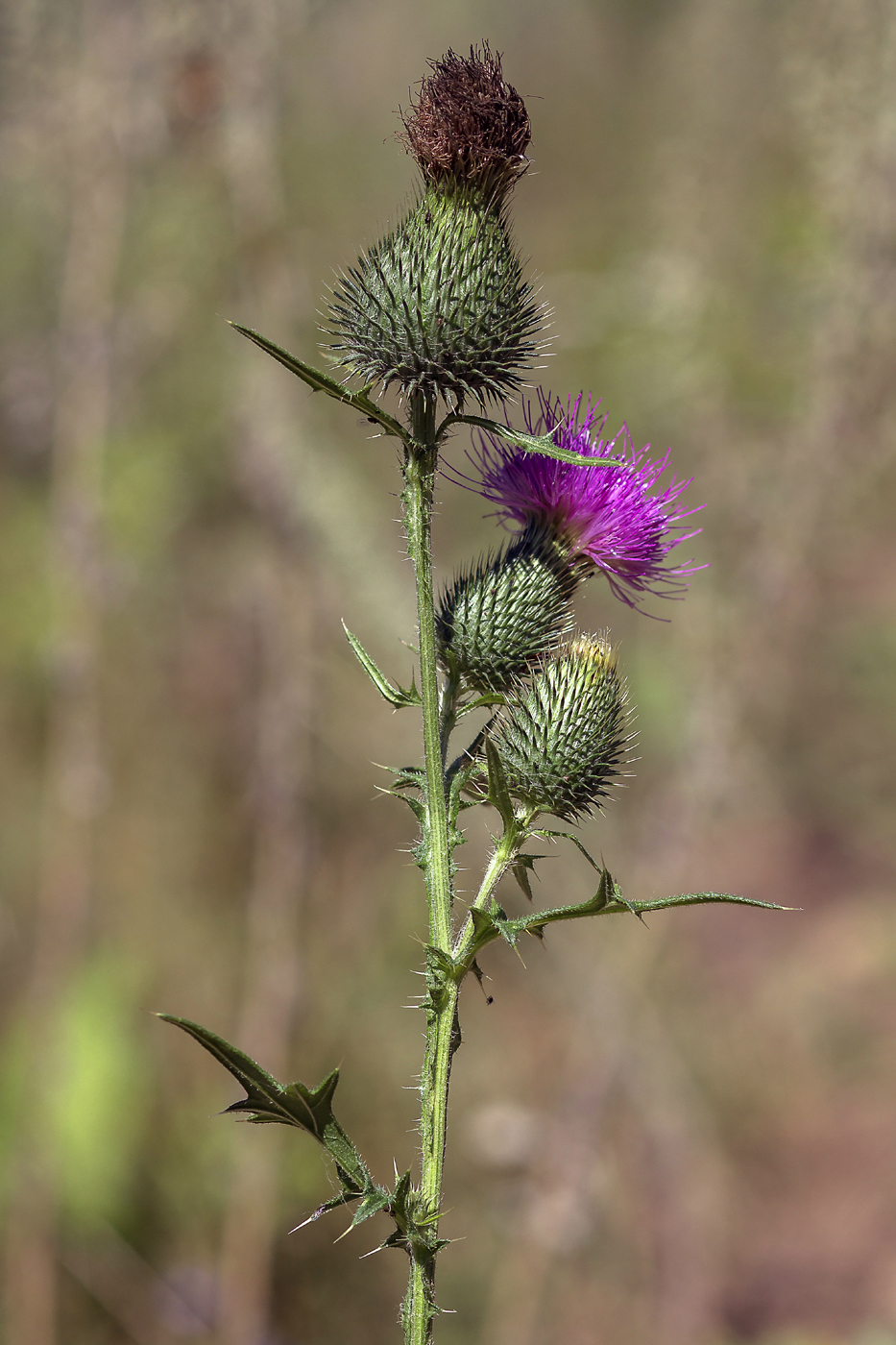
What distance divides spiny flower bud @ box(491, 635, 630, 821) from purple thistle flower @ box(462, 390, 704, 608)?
0.24 metres

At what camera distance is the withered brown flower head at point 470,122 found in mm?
2201

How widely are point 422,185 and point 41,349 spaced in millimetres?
3566

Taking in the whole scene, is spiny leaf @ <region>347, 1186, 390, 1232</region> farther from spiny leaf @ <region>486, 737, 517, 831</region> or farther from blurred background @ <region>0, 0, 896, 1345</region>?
blurred background @ <region>0, 0, 896, 1345</region>

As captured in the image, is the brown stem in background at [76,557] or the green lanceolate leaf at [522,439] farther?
the brown stem in background at [76,557]

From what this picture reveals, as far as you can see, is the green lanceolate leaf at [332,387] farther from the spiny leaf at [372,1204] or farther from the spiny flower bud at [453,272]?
the spiny leaf at [372,1204]

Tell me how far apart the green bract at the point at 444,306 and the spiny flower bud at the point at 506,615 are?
17.2 inches

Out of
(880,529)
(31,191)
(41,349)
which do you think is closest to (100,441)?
(41,349)

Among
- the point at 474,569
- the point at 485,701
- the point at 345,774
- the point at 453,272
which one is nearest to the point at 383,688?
the point at 485,701

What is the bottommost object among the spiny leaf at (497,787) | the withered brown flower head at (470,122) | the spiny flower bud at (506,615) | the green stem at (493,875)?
the green stem at (493,875)

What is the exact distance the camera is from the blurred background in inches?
197

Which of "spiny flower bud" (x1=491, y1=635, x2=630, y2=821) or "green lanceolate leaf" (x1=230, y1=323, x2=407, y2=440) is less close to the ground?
"green lanceolate leaf" (x1=230, y1=323, x2=407, y2=440)

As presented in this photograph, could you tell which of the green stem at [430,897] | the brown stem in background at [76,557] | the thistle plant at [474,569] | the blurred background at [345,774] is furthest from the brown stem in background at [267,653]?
the green stem at [430,897]

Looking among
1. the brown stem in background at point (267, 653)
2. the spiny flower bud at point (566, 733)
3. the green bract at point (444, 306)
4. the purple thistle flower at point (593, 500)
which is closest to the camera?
the green bract at point (444, 306)

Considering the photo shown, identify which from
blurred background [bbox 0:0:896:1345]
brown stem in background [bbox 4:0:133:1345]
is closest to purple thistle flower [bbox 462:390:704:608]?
blurred background [bbox 0:0:896:1345]
